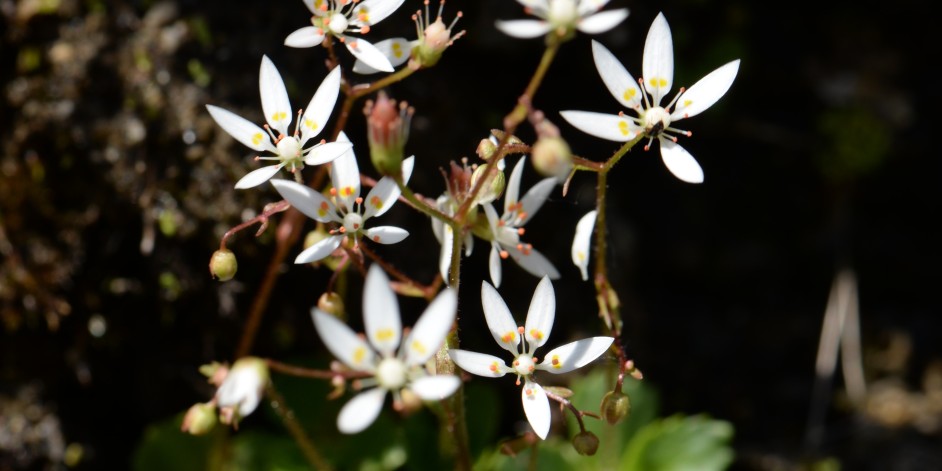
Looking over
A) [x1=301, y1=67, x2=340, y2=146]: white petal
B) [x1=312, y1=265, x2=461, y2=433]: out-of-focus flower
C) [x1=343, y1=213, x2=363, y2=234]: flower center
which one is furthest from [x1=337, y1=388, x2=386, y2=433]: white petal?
[x1=301, y1=67, x2=340, y2=146]: white petal

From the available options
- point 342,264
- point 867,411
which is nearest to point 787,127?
point 867,411

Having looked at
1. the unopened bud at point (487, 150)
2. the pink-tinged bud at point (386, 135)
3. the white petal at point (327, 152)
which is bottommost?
the white petal at point (327, 152)

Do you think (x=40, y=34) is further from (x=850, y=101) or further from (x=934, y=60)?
(x=934, y=60)

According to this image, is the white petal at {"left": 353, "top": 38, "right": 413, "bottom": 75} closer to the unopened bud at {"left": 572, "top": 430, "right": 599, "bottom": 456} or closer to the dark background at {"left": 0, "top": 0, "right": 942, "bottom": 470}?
the dark background at {"left": 0, "top": 0, "right": 942, "bottom": 470}

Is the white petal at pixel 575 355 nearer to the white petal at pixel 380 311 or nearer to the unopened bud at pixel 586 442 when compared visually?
the unopened bud at pixel 586 442

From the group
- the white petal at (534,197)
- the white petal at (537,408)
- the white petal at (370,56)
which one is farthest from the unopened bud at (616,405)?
the white petal at (370,56)

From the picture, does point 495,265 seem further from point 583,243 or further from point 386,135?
point 386,135

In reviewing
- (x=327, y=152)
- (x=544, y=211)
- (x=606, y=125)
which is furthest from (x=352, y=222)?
(x=544, y=211)
